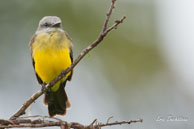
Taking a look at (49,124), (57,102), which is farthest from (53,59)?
(49,124)

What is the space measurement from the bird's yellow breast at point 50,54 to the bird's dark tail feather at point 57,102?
33cm

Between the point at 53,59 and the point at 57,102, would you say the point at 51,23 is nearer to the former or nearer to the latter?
the point at 53,59

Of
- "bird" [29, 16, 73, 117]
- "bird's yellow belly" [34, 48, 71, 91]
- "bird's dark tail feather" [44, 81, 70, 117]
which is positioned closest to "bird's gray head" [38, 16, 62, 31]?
"bird" [29, 16, 73, 117]

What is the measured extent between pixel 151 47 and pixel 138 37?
0.33 meters

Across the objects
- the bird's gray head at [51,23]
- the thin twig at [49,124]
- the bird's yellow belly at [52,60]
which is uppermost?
the bird's gray head at [51,23]

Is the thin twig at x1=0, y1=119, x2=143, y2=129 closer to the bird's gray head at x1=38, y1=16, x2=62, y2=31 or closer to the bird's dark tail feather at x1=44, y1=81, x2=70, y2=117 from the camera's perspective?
the bird's dark tail feather at x1=44, y1=81, x2=70, y2=117

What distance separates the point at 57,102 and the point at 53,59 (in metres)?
0.68

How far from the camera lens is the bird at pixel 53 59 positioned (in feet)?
16.5

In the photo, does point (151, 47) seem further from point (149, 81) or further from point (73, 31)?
point (73, 31)

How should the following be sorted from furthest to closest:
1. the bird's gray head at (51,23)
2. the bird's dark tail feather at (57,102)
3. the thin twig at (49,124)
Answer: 1. the bird's gray head at (51,23)
2. the bird's dark tail feather at (57,102)
3. the thin twig at (49,124)

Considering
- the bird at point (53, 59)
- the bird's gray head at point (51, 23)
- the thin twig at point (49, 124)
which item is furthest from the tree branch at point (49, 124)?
the bird's gray head at point (51, 23)

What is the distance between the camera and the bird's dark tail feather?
5.20 metres

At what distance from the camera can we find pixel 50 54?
502 centimetres

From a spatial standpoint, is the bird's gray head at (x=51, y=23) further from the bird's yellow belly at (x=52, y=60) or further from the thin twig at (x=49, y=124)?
the thin twig at (x=49, y=124)
